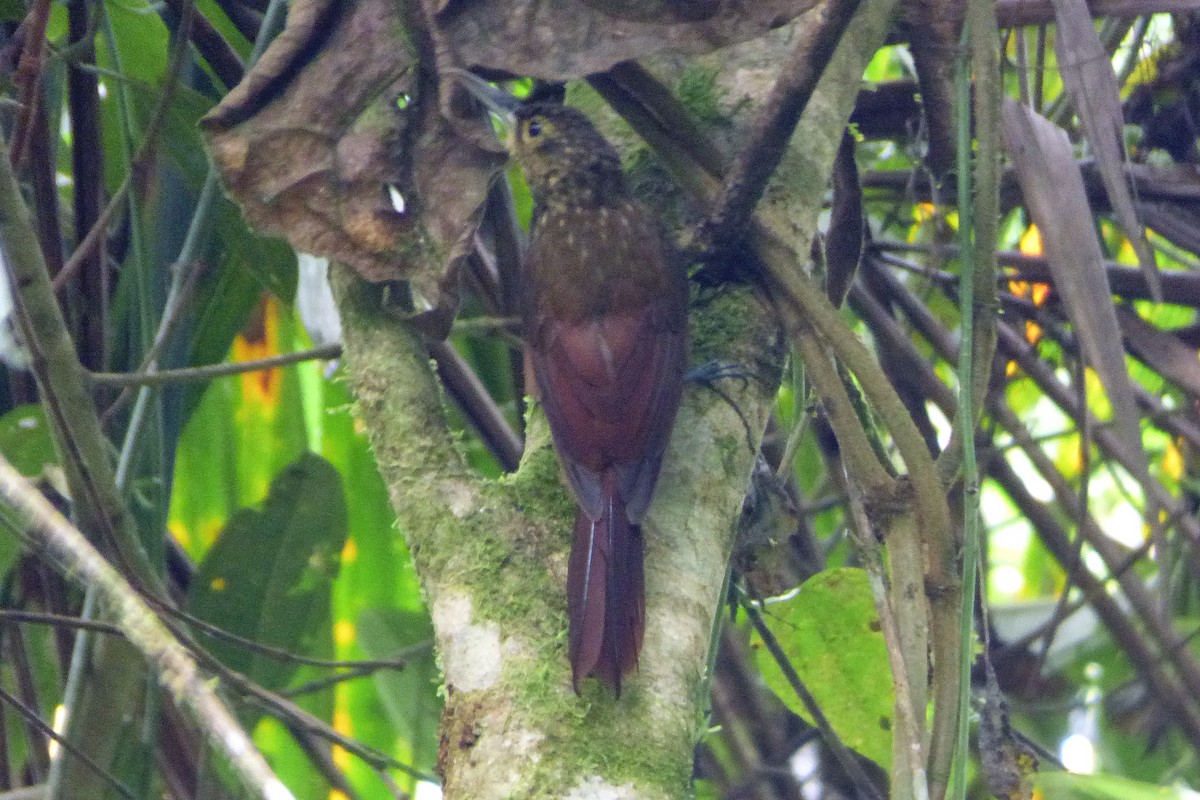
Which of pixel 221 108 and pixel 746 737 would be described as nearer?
pixel 221 108

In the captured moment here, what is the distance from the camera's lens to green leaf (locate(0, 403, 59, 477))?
247 cm

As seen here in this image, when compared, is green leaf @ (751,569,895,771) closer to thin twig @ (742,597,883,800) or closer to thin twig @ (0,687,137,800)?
thin twig @ (742,597,883,800)

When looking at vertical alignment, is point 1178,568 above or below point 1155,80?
below

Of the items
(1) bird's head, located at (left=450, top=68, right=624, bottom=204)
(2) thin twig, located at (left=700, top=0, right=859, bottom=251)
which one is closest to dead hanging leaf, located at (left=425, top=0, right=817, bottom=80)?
(2) thin twig, located at (left=700, top=0, right=859, bottom=251)

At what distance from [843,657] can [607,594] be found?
3.00ft

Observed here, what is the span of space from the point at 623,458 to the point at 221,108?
751 millimetres

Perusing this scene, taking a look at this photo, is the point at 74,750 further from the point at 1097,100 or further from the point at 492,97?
the point at 1097,100

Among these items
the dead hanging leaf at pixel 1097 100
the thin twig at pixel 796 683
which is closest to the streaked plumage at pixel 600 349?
the thin twig at pixel 796 683

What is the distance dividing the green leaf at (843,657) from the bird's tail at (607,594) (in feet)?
2.10

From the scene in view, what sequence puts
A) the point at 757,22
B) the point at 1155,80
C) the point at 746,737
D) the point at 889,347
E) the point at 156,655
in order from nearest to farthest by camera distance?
the point at 156,655, the point at 757,22, the point at 1155,80, the point at 889,347, the point at 746,737

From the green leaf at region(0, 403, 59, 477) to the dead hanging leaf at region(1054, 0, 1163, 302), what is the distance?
1802 millimetres

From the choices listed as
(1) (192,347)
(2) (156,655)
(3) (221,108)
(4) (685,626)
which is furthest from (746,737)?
(2) (156,655)

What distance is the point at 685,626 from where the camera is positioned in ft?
5.35

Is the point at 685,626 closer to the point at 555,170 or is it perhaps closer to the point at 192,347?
the point at 555,170
